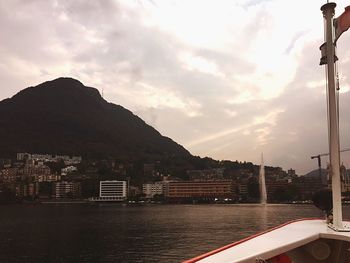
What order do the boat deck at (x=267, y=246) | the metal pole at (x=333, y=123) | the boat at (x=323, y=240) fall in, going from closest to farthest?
the boat deck at (x=267, y=246) < the boat at (x=323, y=240) < the metal pole at (x=333, y=123)

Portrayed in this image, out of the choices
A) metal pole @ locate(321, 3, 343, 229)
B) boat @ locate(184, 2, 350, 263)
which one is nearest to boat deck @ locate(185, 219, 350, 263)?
boat @ locate(184, 2, 350, 263)

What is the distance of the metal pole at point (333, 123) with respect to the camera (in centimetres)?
855

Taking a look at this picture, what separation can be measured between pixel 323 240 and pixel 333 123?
2.30 meters

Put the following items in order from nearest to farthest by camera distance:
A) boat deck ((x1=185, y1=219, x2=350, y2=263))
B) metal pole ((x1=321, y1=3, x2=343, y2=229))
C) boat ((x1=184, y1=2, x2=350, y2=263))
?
boat deck ((x1=185, y1=219, x2=350, y2=263)) < boat ((x1=184, y1=2, x2=350, y2=263)) < metal pole ((x1=321, y1=3, x2=343, y2=229))

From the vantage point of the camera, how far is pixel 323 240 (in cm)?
819

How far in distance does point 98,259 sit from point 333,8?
41882mm

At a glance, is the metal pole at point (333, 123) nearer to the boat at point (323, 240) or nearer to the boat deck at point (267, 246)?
the boat at point (323, 240)

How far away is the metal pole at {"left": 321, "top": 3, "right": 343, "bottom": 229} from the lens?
8555mm

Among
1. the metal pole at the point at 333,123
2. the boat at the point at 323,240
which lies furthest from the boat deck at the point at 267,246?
the metal pole at the point at 333,123

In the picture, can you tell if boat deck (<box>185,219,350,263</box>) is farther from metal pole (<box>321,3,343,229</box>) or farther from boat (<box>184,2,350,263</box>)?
metal pole (<box>321,3,343,229</box>)

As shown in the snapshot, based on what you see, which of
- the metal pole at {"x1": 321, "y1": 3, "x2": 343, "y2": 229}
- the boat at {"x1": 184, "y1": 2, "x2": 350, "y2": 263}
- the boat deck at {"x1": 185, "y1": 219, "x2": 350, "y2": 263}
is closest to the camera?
the boat deck at {"x1": 185, "y1": 219, "x2": 350, "y2": 263}

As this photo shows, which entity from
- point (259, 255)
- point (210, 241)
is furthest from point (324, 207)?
point (210, 241)

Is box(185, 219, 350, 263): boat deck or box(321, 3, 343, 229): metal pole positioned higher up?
box(321, 3, 343, 229): metal pole

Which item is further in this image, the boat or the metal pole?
the metal pole
